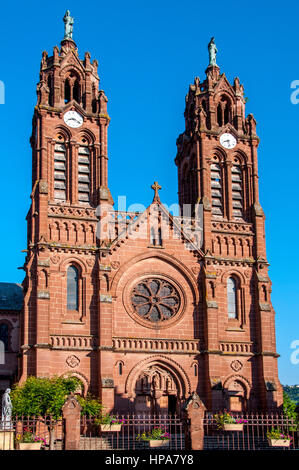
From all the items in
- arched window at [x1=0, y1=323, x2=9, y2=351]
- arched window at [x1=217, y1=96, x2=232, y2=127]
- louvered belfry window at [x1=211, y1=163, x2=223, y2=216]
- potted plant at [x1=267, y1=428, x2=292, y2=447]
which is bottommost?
potted plant at [x1=267, y1=428, x2=292, y2=447]

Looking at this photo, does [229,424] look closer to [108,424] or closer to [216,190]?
[108,424]

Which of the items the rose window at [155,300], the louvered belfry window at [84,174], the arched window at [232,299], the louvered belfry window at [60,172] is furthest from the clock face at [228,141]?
the louvered belfry window at [60,172]

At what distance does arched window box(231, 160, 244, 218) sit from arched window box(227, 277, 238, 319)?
584cm

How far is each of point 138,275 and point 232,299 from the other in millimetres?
8006

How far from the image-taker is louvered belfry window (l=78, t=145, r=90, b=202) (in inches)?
2224

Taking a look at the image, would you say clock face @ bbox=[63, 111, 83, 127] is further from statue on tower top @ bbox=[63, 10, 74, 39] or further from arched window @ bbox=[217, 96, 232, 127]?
arched window @ bbox=[217, 96, 232, 127]

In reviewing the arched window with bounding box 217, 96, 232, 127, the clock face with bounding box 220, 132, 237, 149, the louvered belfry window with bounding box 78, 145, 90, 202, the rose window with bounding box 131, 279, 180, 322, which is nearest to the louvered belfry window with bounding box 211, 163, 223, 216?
the clock face with bounding box 220, 132, 237, 149

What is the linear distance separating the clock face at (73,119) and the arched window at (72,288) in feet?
38.5

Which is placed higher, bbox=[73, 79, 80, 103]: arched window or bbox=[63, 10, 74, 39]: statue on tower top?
bbox=[63, 10, 74, 39]: statue on tower top

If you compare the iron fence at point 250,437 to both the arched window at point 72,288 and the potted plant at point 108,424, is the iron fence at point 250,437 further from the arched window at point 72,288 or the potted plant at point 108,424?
Result: the arched window at point 72,288

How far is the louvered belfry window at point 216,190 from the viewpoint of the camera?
60.0 m

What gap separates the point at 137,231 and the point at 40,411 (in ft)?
53.5

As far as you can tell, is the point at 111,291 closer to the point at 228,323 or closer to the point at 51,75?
the point at 228,323
